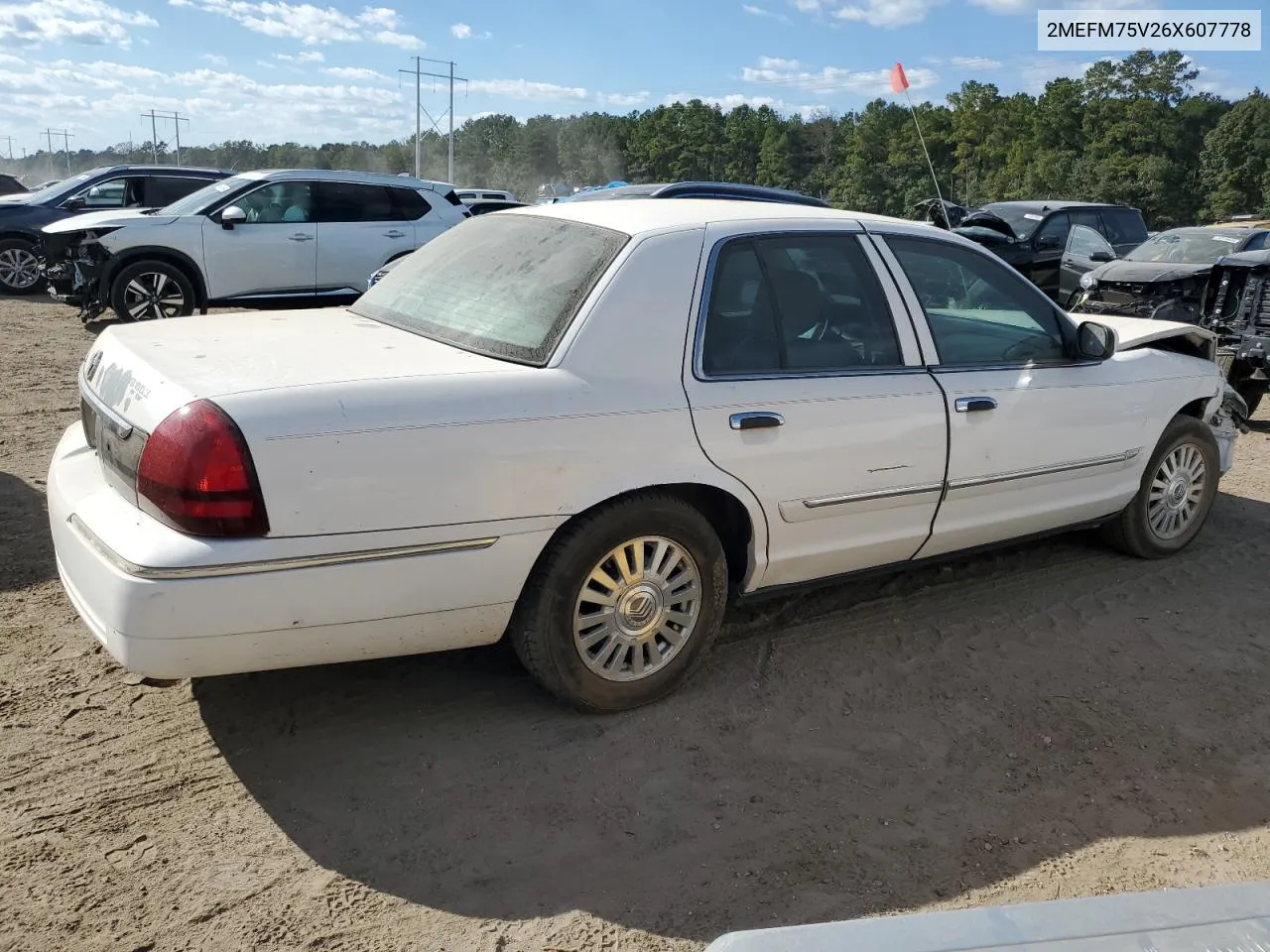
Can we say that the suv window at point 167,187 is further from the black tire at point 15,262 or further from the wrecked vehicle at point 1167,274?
the wrecked vehicle at point 1167,274

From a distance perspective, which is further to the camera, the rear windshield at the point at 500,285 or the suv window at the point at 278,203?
the suv window at the point at 278,203

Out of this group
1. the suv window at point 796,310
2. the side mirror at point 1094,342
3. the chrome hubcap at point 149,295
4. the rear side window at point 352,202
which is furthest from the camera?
→ the rear side window at point 352,202

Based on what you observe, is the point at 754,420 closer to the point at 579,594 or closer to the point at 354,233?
the point at 579,594

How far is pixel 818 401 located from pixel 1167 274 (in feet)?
27.6

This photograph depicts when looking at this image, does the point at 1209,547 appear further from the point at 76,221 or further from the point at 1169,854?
the point at 76,221

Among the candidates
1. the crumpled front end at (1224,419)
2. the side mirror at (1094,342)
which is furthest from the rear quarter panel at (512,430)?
the crumpled front end at (1224,419)

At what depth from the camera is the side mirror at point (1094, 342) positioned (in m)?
4.46

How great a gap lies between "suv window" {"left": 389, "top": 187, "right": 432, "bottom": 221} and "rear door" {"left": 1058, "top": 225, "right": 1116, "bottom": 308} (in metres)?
8.11

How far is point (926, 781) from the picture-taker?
3297mm

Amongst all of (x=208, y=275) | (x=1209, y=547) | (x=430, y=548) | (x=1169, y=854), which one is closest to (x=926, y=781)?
(x=1169, y=854)

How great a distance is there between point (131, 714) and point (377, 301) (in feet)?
5.58

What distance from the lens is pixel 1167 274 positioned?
34.7 feet

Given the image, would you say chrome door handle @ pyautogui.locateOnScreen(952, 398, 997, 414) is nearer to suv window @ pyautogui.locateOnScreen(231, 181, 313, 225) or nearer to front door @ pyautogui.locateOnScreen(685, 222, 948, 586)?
front door @ pyautogui.locateOnScreen(685, 222, 948, 586)

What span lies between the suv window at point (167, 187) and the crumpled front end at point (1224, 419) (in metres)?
13.7
